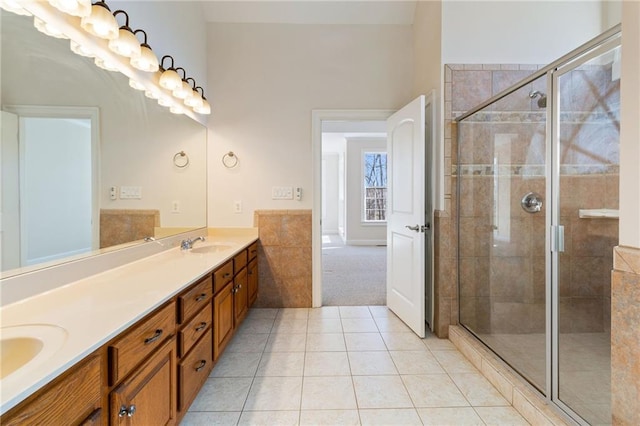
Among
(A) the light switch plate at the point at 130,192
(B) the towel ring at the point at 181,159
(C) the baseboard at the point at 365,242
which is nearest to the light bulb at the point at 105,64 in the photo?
(A) the light switch plate at the point at 130,192

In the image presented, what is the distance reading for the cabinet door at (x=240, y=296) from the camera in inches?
86.7

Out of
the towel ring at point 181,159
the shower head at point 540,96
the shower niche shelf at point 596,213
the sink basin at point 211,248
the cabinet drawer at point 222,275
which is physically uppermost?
the shower head at point 540,96

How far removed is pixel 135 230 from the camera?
6.20 ft

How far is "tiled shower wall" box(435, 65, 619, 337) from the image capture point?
211 centimetres

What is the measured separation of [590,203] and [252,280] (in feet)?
9.00

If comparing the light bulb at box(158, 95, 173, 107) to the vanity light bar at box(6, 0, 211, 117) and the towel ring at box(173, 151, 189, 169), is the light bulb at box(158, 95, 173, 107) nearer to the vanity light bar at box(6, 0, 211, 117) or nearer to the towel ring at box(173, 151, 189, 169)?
the vanity light bar at box(6, 0, 211, 117)

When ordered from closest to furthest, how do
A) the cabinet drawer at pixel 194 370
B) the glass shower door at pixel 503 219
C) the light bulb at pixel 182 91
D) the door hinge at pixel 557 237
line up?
the cabinet drawer at pixel 194 370 → the door hinge at pixel 557 237 → the glass shower door at pixel 503 219 → the light bulb at pixel 182 91

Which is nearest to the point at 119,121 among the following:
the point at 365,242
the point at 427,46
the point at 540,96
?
the point at 427,46

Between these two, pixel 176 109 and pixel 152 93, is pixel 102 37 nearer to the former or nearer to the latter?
pixel 152 93

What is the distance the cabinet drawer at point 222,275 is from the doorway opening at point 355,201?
2233 millimetres

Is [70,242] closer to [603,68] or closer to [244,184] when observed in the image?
[244,184]

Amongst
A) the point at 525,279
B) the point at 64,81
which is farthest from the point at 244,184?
the point at 525,279

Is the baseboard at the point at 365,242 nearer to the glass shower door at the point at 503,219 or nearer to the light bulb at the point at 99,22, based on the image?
the glass shower door at the point at 503,219

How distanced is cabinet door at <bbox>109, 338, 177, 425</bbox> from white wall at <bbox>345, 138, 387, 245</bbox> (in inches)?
234
